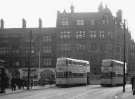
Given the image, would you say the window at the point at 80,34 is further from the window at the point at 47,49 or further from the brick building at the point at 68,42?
the window at the point at 47,49

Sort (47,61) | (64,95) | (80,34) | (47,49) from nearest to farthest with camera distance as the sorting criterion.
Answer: (64,95) → (47,61) → (80,34) → (47,49)

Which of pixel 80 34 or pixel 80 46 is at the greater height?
pixel 80 34

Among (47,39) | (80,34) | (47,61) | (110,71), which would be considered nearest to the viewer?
(110,71)

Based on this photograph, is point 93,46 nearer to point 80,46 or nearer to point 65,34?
point 80,46

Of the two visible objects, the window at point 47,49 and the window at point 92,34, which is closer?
the window at point 92,34

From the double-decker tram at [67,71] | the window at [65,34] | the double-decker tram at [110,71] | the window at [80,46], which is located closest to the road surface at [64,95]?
the double-decker tram at [67,71]

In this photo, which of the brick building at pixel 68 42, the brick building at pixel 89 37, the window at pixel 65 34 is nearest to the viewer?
the brick building at pixel 89 37

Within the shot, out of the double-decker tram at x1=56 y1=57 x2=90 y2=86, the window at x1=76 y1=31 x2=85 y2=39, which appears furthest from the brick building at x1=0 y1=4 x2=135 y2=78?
the double-decker tram at x1=56 y1=57 x2=90 y2=86

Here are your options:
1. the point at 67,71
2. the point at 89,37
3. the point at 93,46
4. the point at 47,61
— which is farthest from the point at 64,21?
the point at 67,71

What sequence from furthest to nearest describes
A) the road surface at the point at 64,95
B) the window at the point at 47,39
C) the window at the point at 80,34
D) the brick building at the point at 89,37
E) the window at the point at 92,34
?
1. the window at the point at 47,39
2. the window at the point at 80,34
3. the window at the point at 92,34
4. the brick building at the point at 89,37
5. the road surface at the point at 64,95

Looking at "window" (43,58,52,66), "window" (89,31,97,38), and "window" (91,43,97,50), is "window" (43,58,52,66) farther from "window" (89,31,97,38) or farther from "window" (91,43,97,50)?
"window" (89,31,97,38)

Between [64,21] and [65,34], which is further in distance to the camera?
[64,21]

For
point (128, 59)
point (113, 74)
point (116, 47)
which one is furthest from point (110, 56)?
point (113, 74)

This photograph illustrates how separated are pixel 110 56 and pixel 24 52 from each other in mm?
21134
